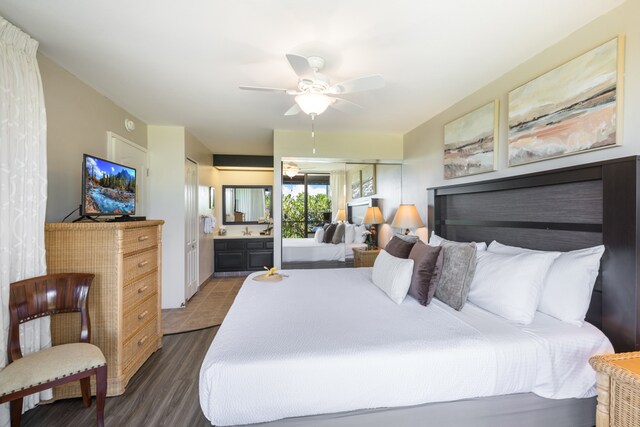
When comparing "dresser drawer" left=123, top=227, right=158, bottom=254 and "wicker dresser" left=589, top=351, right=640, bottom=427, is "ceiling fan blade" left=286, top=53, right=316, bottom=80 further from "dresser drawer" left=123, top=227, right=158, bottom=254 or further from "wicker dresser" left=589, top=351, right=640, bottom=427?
"wicker dresser" left=589, top=351, right=640, bottom=427

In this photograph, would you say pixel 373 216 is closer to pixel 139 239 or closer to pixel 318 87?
pixel 318 87

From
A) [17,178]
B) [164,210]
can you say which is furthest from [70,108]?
[164,210]

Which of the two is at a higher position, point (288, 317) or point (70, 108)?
point (70, 108)

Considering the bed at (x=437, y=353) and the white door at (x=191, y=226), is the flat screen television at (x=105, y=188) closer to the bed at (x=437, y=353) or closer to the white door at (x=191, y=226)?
the white door at (x=191, y=226)

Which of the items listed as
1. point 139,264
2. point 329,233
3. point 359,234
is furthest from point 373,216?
point 139,264

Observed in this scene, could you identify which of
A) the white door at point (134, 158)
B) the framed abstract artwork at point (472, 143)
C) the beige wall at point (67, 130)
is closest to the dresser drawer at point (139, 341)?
the beige wall at point (67, 130)

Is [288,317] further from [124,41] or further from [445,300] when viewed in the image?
[124,41]

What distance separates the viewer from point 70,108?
2.38 meters

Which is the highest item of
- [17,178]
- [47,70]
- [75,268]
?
[47,70]

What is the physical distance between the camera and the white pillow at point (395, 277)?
201 cm

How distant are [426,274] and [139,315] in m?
2.40

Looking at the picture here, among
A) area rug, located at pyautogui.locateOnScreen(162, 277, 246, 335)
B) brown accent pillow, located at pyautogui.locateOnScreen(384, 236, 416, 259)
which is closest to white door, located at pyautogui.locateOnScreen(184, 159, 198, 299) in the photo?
area rug, located at pyautogui.locateOnScreen(162, 277, 246, 335)

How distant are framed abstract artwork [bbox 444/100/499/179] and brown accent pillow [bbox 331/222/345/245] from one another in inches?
68.2

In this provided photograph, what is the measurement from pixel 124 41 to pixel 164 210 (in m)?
2.40
